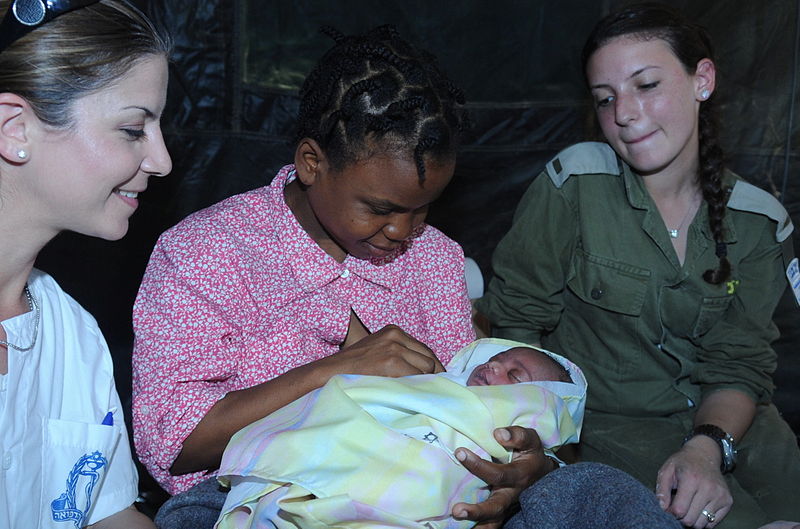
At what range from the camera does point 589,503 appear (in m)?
1.66

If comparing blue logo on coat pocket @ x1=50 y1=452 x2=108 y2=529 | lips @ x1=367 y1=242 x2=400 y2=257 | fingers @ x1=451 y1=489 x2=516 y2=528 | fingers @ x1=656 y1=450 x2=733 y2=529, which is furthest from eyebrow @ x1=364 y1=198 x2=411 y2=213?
fingers @ x1=656 y1=450 x2=733 y2=529

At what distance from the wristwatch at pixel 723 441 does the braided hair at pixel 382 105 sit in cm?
99

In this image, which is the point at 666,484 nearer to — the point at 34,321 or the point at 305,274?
the point at 305,274

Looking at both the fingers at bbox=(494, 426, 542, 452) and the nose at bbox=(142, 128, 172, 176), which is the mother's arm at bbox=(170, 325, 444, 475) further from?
the nose at bbox=(142, 128, 172, 176)

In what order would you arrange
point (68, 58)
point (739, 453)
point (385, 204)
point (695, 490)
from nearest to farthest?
point (68, 58)
point (385, 204)
point (695, 490)
point (739, 453)

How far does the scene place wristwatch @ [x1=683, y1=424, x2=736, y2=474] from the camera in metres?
2.25

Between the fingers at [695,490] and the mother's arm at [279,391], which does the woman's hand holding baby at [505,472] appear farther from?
the fingers at [695,490]

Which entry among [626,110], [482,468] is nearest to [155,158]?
[482,468]

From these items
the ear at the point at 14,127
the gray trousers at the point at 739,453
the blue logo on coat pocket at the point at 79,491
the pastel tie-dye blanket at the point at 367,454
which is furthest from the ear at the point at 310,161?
the gray trousers at the point at 739,453

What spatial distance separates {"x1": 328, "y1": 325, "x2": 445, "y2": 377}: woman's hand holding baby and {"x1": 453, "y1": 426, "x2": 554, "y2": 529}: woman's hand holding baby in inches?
9.0

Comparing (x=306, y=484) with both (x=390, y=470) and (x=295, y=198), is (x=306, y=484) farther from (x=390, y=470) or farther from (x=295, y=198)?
(x=295, y=198)

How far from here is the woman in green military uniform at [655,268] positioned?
7.61ft

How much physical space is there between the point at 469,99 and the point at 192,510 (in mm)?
1692

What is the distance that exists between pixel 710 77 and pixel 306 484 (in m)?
1.53
